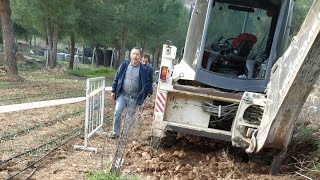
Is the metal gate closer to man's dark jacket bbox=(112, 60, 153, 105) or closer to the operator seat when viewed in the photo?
man's dark jacket bbox=(112, 60, 153, 105)

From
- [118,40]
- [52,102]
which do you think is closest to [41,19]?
[118,40]

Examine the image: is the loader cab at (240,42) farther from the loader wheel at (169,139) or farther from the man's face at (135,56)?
the loader wheel at (169,139)

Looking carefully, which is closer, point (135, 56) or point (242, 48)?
point (135, 56)

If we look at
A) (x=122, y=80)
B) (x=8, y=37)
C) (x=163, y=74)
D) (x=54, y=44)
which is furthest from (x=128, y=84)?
(x=54, y=44)

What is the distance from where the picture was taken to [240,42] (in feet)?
23.6

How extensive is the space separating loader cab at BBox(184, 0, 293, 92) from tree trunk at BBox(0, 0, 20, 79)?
10205 millimetres

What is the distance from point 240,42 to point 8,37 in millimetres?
10920

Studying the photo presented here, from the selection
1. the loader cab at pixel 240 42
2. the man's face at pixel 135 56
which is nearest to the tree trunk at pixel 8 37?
the man's face at pixel 135 56

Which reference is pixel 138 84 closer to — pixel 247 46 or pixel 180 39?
pixel 247 46

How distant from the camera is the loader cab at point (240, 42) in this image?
6.52 meters

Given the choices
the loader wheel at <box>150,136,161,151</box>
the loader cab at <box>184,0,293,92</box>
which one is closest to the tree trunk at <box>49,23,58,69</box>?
the loader cab at <box>184,0,293,92</box>

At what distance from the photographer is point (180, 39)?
1625 inches

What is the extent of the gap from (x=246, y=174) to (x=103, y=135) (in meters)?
2.98

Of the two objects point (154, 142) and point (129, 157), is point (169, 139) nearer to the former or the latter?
point (154, 142)
